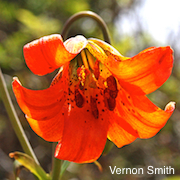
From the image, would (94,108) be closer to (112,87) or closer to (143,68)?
(112,87)

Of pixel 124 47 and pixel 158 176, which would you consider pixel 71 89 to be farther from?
pixel 158 176

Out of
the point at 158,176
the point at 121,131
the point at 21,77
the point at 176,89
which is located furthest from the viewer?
the point at 158,176

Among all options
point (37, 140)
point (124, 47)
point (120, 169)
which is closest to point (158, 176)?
point (120, 169)

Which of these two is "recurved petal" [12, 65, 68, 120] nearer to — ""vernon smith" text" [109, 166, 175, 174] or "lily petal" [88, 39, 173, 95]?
"lily petal" [88, 39, 173, 95]

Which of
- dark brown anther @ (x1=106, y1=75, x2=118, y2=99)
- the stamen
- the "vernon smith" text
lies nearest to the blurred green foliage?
the "vernon smith" text

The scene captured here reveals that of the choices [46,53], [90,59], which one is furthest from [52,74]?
[46,53]

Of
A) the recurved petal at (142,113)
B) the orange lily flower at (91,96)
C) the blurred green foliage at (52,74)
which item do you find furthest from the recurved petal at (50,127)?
the blurred green foliage at (52,74)
